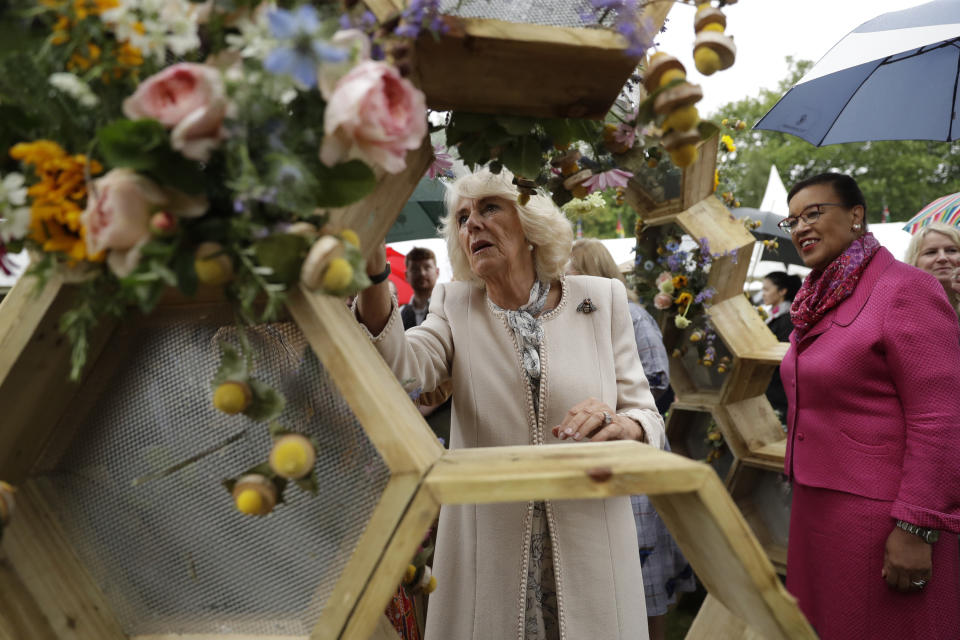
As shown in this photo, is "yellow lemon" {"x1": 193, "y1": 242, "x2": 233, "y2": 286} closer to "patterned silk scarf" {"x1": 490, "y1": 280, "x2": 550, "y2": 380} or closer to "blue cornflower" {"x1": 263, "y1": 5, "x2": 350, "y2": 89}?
"blue cornflower" {"x1": 263, "y1": 5, "x2": 350, "y2": 89}

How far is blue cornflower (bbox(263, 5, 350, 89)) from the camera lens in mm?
591

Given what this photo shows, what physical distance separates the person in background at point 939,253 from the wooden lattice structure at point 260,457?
2911 millimetres

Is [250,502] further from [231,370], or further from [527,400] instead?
[527,400]

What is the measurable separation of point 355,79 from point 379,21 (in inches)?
7.6

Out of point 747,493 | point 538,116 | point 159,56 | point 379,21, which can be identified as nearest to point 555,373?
point 538,116

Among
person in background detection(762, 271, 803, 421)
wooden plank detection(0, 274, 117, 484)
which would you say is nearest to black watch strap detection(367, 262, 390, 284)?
wooden plank detection(0, 274, 117, 484)

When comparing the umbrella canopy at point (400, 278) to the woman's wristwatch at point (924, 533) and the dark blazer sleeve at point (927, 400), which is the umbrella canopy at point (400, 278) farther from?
the woman's wristwatch at point (924, 533)

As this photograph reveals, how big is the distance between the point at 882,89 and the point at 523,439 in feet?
8.66

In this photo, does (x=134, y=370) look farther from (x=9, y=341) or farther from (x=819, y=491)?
(x=819, y=491)

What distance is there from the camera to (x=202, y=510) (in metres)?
0.91

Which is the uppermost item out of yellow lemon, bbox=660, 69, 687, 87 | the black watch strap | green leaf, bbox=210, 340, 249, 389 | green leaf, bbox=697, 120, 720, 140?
yellow lemon, bbox=660, 69, 687, 87

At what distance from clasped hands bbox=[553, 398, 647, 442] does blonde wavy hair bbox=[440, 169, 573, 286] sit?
531 mm

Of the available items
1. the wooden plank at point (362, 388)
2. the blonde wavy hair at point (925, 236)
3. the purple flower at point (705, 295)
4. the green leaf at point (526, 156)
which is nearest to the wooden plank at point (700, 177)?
the purple flower at point (705, 295)

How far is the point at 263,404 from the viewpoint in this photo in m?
0.73
